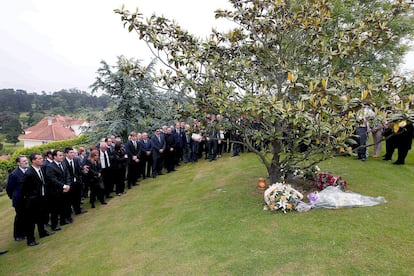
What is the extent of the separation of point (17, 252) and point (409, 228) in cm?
867

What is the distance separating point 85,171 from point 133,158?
103 inches

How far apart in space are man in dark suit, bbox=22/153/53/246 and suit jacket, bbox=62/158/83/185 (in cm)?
121

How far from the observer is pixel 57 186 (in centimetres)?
832

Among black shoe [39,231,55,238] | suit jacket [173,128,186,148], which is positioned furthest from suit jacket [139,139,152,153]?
black shoe [39,231,55,238]

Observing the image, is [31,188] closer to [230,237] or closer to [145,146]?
[230,237]

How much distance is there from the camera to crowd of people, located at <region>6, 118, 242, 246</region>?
770 cm

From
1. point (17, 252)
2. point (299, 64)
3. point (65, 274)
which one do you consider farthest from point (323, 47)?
point (17, 252)

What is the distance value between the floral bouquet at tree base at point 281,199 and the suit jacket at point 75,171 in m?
5.75

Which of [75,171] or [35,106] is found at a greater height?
[35,106]

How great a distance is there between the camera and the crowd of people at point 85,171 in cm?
770

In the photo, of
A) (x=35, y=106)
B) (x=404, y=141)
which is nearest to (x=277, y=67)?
(x=404, y=141)

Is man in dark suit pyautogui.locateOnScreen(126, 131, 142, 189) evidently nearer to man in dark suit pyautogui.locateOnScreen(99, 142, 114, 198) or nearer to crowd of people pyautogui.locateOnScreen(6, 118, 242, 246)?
crowd of people pyautogui.locateOnScreen(6, 118, 242, 246)

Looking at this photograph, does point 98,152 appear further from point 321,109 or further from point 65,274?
point 321,109

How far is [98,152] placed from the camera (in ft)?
35.0
